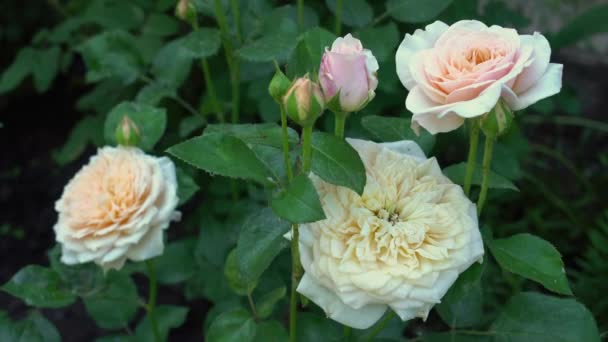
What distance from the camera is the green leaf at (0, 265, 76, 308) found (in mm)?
975

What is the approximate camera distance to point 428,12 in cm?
113

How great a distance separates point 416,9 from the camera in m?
1.15

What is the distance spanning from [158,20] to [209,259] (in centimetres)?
53

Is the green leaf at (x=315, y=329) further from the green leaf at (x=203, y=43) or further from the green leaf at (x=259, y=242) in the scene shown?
the green leaf at (x=203, y=43)

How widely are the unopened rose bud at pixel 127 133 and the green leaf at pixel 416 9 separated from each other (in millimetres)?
466

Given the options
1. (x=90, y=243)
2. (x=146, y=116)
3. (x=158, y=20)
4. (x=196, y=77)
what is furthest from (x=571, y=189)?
(x=90, y=243)

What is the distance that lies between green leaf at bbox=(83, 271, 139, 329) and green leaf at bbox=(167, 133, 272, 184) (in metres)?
0.49

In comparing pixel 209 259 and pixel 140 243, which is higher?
pixel 140 243

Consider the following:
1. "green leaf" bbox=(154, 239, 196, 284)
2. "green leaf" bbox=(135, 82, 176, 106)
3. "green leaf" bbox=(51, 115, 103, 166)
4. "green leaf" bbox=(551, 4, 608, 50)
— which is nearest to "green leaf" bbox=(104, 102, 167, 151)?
"green leaf" bbox=(135, 82, 176, 106)

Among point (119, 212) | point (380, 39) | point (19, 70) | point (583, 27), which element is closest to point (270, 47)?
point (380, 39)

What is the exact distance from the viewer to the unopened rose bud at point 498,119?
661 mm

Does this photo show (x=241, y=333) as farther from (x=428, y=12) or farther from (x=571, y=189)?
(x=571, y=189)

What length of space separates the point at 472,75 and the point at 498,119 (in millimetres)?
50

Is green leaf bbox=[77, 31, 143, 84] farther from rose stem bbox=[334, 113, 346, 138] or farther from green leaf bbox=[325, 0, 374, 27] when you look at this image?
rose stem bbox=[334, 113, 346, 138]
